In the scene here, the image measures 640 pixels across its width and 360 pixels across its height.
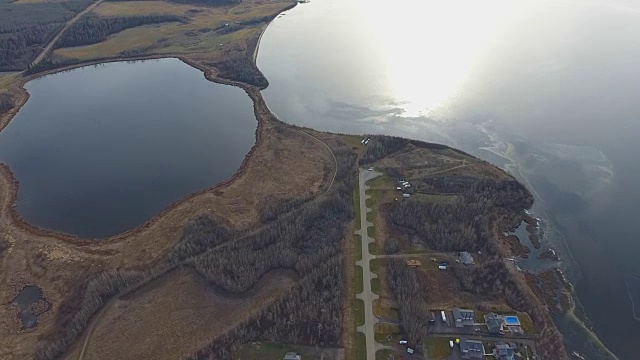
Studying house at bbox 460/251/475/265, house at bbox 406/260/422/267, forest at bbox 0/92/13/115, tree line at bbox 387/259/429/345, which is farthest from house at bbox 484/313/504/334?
forest at bbox 0/92/13/115

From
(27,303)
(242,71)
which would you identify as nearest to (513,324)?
(27,303)

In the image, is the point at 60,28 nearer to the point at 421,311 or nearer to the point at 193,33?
the point at 193,33

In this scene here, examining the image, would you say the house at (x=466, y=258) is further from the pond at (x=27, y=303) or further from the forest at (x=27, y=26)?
the forest at (x=27, y=26)

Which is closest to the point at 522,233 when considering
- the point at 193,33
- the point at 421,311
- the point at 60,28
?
the point at 421,311

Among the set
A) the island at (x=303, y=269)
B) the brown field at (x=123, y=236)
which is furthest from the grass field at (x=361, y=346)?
the brown field at (x=123, y=236)

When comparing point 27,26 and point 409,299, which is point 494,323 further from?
point 27,26

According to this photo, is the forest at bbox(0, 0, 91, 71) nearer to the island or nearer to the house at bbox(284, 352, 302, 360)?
the island
